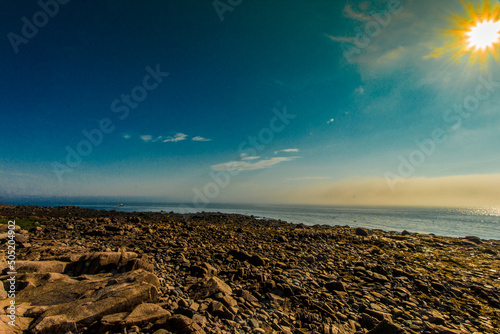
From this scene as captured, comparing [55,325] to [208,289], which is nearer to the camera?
[55,325]

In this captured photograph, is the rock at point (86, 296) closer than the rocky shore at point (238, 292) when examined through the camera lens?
Yes

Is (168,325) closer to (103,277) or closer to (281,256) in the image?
(103,277)

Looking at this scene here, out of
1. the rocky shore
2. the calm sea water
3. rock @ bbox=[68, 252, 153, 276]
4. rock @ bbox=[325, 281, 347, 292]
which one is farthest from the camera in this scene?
the calm sea water

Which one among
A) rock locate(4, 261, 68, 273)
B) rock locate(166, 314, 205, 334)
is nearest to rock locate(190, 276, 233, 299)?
rock locate(166, 314, 205, 334)

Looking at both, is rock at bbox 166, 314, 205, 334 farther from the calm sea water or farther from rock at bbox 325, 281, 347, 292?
the calm sea water

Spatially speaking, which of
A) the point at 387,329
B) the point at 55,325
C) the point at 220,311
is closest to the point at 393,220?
the point at 387,329

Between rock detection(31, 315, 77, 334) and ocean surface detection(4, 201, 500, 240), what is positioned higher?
rock detection(31, 315, 77, 334)

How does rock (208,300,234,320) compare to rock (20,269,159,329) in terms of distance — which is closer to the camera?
rock (20,269,159,329)

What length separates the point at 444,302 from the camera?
334 inches

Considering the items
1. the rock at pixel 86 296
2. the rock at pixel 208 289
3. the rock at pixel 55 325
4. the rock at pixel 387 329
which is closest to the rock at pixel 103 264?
the rock at pixel 86 296

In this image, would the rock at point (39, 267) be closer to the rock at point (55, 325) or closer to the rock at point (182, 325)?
the rock at point (55, 325)

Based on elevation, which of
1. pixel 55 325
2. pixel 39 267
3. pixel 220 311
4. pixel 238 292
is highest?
pixel 39 267

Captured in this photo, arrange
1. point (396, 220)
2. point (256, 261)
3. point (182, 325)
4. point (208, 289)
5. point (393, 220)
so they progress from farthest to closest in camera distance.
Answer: point (396, 220)
point (393, 220)
point (256, 261)
point (208, 289)
point (182, 325)

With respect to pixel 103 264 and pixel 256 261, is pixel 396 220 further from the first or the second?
pixel 103 264
